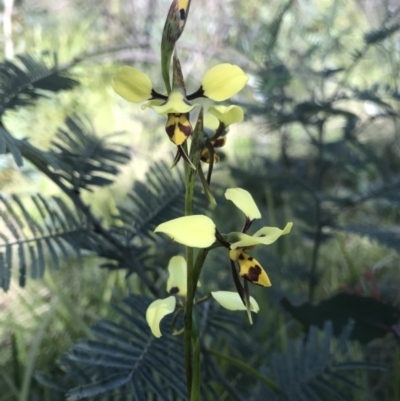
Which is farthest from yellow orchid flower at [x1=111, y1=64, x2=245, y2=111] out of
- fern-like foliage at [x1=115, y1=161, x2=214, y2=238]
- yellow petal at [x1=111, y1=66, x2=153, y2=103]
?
fern-like foliage at [x1=115, y1=161, x2=214, y2=238]

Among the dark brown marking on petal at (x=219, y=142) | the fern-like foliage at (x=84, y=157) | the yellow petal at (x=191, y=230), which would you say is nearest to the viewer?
the yellow petal at (x=191, y=230)

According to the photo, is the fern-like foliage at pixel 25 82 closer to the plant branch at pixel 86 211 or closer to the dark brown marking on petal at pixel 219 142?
the plant branch at pixel 86 211

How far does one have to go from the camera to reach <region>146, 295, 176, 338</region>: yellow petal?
0.32 metres

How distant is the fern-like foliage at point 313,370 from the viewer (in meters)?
0.47

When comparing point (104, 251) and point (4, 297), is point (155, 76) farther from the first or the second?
point (104, 251)

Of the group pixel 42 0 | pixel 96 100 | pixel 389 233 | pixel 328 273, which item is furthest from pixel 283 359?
pixel 42 0

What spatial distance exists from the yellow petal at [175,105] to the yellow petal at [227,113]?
0.04 meters

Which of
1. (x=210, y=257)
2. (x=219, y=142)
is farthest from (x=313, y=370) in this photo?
(x=210, y=257)

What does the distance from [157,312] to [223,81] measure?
0.18 meters

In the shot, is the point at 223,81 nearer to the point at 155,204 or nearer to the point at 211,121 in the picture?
the point at 211,121

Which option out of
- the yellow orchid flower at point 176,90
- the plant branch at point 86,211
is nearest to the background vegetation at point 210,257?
the plant branch at point 86,211

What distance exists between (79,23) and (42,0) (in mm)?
274

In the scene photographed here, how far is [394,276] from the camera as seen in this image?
3.16 ft

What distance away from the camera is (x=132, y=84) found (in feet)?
1.06
